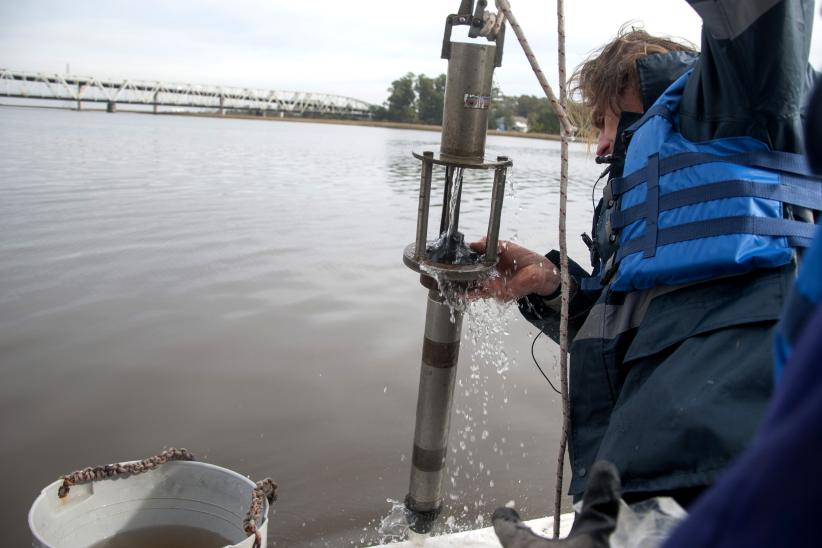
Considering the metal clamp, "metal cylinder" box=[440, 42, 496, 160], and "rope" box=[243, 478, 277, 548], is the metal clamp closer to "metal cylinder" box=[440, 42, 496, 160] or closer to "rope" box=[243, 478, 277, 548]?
"metal cylinder" box=[440, 42, 496, 160]

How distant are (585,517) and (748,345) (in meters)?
0.67

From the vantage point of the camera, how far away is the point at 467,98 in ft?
9.23

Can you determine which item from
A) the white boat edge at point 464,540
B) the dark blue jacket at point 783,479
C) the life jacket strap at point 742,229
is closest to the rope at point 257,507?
the white boat edge at point 464,540

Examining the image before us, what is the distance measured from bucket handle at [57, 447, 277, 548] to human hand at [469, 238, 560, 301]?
1.21 meters

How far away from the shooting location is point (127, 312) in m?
7.40

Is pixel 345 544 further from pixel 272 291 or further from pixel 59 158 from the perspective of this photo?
pixel 59 158

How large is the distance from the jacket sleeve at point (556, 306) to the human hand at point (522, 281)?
0.23ft

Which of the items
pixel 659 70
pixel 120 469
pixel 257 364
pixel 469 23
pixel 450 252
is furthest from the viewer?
pixel 257 364

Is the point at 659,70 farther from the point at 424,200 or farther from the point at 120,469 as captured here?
the point at 120,469

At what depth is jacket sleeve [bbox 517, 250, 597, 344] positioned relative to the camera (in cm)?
299

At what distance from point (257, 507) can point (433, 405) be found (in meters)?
1.07

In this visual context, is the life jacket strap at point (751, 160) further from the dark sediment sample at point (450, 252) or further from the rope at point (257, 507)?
the rope at point (257, 507)

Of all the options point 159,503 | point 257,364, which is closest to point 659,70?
point 159,503

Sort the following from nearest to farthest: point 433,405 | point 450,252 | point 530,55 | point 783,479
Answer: point 783,479
point 530,55
point 450,252
point 433,405
